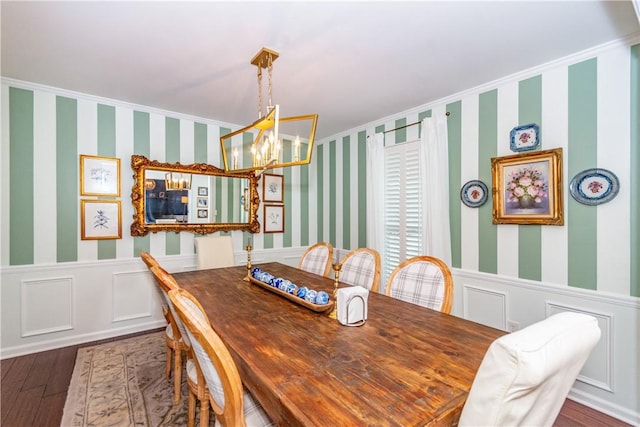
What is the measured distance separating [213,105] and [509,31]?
2799mm

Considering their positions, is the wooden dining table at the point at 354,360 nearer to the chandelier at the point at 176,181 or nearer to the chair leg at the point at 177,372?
the chair leg at the point at 177,372

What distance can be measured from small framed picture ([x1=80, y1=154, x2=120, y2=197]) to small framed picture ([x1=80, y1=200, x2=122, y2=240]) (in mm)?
109

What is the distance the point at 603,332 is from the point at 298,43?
9.81ft

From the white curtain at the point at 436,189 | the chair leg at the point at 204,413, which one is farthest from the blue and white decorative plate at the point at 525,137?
the chair leg at the point at 204,413

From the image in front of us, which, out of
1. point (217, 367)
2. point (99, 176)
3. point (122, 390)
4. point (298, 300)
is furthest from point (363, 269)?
point (99, 176)

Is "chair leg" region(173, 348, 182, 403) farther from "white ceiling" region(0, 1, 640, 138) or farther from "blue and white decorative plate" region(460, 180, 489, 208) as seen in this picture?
"blue and white decorative plate" region(460, 180, 489, 208)

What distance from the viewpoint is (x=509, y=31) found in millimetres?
1945

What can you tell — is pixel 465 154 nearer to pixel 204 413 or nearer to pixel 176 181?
pixel 204 413

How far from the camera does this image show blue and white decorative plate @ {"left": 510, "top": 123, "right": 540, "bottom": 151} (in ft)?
7.89

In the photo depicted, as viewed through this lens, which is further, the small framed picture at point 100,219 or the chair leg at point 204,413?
the small framed picture at point 100,219

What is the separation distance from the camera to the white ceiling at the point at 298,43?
5.74 ft

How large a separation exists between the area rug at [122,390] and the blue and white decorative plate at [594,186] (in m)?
3.21

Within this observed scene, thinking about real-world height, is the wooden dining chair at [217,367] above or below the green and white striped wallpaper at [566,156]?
below

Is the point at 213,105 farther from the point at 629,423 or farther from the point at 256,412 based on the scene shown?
the point at 629,423
